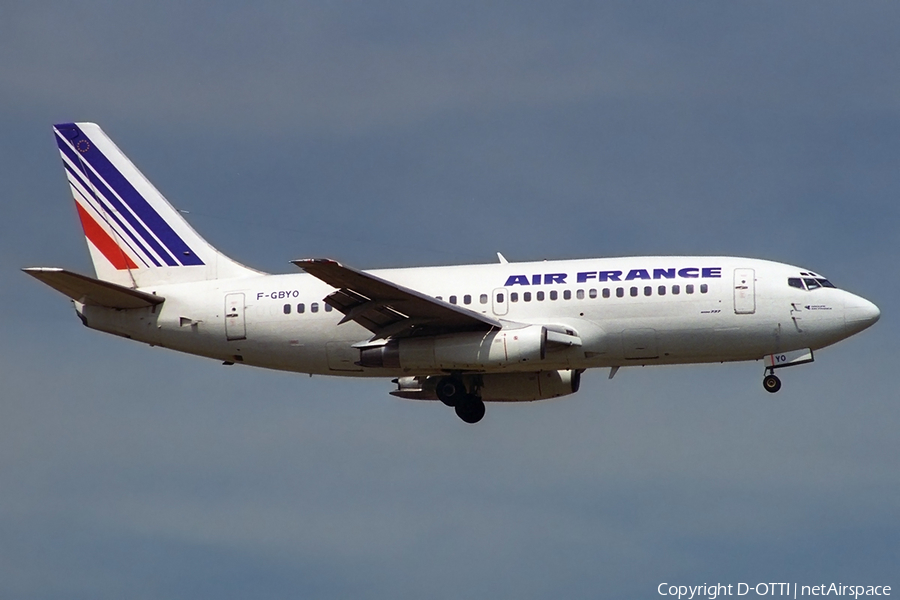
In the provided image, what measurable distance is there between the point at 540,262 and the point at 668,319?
17.4 ft

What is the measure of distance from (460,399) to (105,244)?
47.4 ft

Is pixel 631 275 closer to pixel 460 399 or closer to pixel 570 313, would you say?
pixel 570 313

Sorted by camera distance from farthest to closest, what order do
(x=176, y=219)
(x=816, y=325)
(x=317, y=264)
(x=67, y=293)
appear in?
(x=176, y=219) → (x=67, y=293) → (x=816, y=325) → (x=317, y=264)

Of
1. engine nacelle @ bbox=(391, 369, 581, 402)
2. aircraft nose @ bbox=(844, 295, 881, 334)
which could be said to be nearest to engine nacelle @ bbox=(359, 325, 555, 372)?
engine nacelle @ bbox=(391, 369, 581, 402)

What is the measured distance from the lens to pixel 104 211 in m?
54.2

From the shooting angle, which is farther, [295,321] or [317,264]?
[295,321]

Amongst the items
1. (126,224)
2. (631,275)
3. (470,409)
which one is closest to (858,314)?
(631,275)

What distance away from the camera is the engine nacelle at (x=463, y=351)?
47.0 m

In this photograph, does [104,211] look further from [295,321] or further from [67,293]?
[295,321]

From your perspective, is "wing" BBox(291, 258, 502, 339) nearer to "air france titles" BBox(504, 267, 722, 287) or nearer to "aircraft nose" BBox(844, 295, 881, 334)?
"air france titles" BBox(504, 267, 722, 287)

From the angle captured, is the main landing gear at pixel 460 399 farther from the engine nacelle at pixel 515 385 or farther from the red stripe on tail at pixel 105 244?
the red stripe on tail at pixel 105 244

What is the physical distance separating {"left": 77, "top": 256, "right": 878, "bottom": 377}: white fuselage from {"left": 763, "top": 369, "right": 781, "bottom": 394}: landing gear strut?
96cm

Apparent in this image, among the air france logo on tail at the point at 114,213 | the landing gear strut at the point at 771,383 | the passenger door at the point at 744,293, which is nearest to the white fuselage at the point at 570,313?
the passenger door at the point at 744,293

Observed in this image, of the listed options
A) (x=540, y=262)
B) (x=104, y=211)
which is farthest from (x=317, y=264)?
(x=104, y=211)
